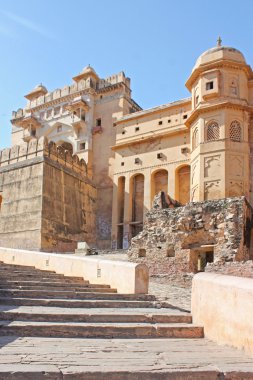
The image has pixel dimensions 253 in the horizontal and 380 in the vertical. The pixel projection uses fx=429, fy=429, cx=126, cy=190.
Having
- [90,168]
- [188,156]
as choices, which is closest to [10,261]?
[188,156]

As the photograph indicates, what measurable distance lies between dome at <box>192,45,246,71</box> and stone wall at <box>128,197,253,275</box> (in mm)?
11230

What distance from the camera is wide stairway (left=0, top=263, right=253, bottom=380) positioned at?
11.7 ft

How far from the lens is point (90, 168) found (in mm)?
30328

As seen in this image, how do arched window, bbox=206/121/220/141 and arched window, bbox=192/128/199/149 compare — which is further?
arched window, bbox=192/128/199/149

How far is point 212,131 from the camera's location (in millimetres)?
22859

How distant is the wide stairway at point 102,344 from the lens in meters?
3.55

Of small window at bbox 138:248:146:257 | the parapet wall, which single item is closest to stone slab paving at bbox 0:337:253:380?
the parapet wall

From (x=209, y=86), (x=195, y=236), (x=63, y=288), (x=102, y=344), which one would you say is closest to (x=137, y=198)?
(x=209, y=86)

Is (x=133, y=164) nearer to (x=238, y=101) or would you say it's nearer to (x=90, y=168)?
(x=90, y=168)

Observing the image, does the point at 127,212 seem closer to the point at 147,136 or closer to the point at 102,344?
the point at 147,136

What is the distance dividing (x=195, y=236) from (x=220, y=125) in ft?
33.3

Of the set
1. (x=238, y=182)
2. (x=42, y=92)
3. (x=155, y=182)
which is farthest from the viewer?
(x=42, y=92)

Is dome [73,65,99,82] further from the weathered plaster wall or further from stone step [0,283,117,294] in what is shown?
stone step [0,283,117,294]

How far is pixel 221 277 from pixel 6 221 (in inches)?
847
